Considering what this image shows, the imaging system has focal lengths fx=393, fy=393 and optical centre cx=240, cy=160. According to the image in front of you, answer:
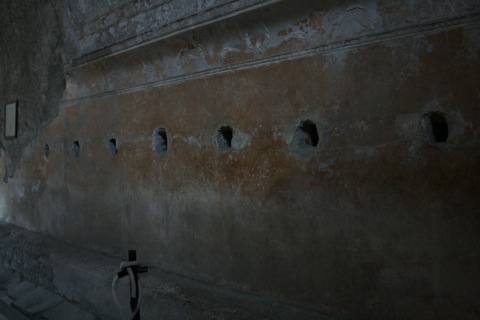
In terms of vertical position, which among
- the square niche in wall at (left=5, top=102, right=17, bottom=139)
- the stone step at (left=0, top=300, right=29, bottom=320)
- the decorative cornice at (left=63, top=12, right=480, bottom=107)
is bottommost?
the stone step at (left=0, top=300, right=29, bottom=320)

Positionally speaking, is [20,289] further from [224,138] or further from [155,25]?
[155,25]

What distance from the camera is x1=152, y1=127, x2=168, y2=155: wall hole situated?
131 inches

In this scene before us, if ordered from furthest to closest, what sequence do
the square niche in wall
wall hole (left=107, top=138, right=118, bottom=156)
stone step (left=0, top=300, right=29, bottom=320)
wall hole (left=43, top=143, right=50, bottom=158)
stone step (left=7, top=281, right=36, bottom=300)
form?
the square niche in wall → wall hole (left=43, top=143, right=50, bottom=158) → stone step (left=7, top=281, right=36, bottom=300) → wall hole (left=107, top=138, right=118, bottom=156) → stone step (left=0, top=300, right=29, bottom=320)

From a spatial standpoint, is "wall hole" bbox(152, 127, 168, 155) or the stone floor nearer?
"wall hole" bbox(152, 127, 168, 155)

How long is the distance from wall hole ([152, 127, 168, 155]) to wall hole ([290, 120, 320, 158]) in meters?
1.31

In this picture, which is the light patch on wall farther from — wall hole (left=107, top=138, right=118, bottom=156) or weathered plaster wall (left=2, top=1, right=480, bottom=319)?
wall hole (left=107, top=138, right=118, bottom=156)

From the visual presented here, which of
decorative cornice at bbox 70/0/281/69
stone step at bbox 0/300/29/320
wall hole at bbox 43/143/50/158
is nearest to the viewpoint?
decorative cornice at bbox 70/0/281/69

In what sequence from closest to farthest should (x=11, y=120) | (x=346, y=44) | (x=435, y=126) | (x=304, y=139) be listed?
(x=435, y=126)
(x=346, y=44)
(x=304, y=139)
(x=11, y=120)

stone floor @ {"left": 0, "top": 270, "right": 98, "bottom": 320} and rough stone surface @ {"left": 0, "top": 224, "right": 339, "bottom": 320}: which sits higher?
rough stone surface @ {"left": 0, "top": 224, "right": 339, "bottom": 320}

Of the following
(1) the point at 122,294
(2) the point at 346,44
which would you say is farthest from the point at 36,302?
(2) the point at 346,44

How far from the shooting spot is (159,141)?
3.37 meters

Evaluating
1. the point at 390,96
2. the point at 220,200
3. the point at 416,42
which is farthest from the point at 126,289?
the point at 416,42

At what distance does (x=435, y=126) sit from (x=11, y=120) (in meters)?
5.32

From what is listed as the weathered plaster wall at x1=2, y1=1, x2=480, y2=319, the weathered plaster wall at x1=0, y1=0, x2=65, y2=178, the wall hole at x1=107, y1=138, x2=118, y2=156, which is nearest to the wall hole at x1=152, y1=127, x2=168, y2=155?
the weathered plaster wall at x1=2, y1=1, x2=480, y2=319
